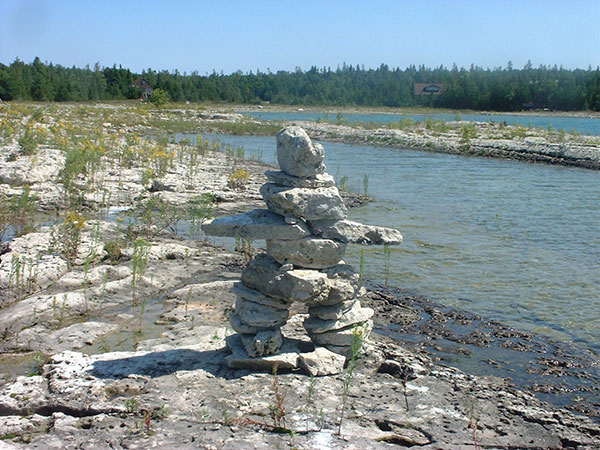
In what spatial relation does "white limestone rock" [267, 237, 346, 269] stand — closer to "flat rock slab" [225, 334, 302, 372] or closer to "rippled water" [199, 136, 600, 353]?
"flat rock slab" [225, 334, 302, 372]

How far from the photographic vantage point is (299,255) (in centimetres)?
651

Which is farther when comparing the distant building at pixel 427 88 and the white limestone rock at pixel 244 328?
the distant building at pixel 427 88

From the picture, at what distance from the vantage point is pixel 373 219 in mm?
14828

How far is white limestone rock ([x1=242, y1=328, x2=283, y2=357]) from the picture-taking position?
6.29 m

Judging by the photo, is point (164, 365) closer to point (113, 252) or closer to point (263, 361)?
point (263, 361)

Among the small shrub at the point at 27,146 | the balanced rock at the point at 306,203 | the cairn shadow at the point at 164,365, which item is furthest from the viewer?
the small shrub at the point at 27,146

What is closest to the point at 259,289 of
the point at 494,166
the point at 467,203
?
the point at 467,203

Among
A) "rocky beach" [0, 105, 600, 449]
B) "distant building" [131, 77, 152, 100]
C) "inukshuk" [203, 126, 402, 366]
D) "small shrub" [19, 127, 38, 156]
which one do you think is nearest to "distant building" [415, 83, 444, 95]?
"distant building" [131, 77, 152, 100]

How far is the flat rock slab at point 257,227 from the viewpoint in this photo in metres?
6.40

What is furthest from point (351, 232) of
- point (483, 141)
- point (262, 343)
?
point (483, 141)

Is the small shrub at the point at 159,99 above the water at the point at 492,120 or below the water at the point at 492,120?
above

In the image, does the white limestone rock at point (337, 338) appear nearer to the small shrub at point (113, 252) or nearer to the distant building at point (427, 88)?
the small shrub at point (113, 252)

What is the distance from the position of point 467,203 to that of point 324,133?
24.3m

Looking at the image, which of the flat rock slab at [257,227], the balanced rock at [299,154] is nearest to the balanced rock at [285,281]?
the flat rock slab at [257,227]
